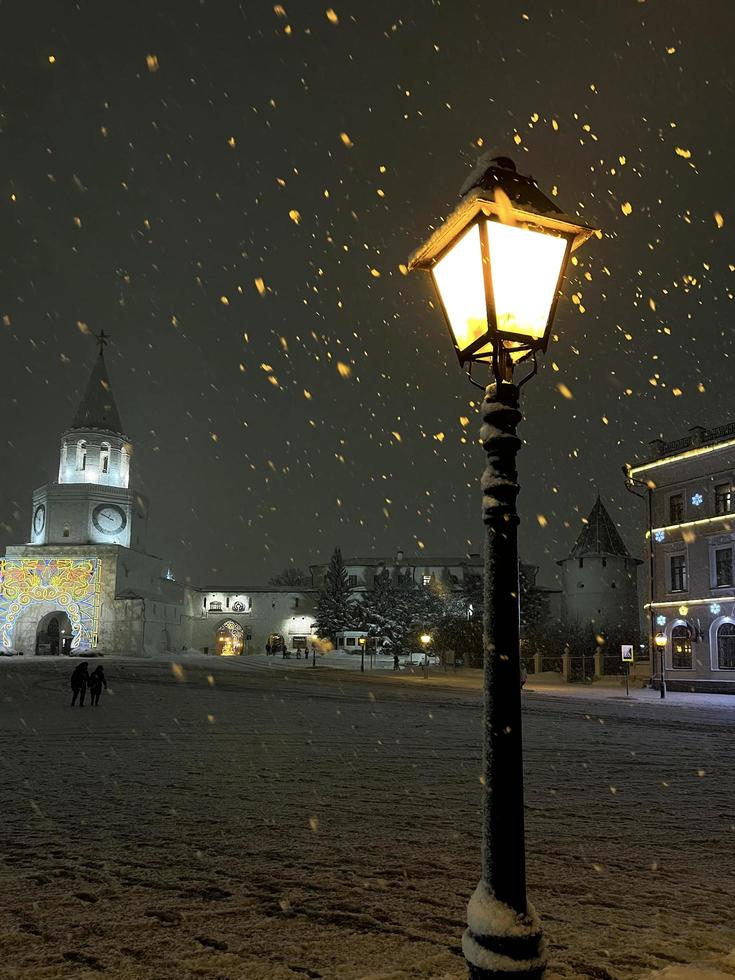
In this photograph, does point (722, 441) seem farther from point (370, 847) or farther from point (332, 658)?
point (332, 658)

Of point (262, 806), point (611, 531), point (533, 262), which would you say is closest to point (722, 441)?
point (262, 806)

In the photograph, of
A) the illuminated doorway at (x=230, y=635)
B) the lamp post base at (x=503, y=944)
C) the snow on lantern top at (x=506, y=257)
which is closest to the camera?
the lamp post base at (x=503, y=944)

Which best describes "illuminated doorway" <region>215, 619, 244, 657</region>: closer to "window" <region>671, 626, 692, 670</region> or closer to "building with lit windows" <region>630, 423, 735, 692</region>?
"building with lit windows" <region>630, 423, 735, 692</region>

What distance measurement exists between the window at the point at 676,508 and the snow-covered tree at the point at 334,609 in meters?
56.1

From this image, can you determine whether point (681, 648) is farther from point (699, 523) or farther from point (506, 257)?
point (506, 257)

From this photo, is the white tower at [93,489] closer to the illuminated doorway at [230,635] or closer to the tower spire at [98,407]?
the tower spire at [98,407]

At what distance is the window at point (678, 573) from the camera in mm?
38375

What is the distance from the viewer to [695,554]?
37.5 m

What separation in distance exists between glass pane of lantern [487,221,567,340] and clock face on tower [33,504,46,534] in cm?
8639

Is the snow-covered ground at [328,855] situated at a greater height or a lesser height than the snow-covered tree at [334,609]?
lesser

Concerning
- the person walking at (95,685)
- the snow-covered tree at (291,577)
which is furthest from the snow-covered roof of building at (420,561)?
the person walking at (95,685)

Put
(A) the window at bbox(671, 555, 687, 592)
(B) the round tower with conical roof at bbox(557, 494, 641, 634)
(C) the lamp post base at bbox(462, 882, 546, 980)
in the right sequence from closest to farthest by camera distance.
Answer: (C) the lamp post base at bbox(462, 882, 546, 980), (A) the window at bbox(671, 555, 687, 592), (B) the round tower with conical roof at bbox(557, 494, 641, 634)

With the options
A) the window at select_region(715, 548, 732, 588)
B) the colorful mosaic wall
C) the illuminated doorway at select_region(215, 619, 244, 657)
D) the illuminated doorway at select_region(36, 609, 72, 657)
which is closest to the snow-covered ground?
the window at select_region(715, 548, 732, 588)

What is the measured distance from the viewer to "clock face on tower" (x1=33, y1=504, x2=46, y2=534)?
274ft
